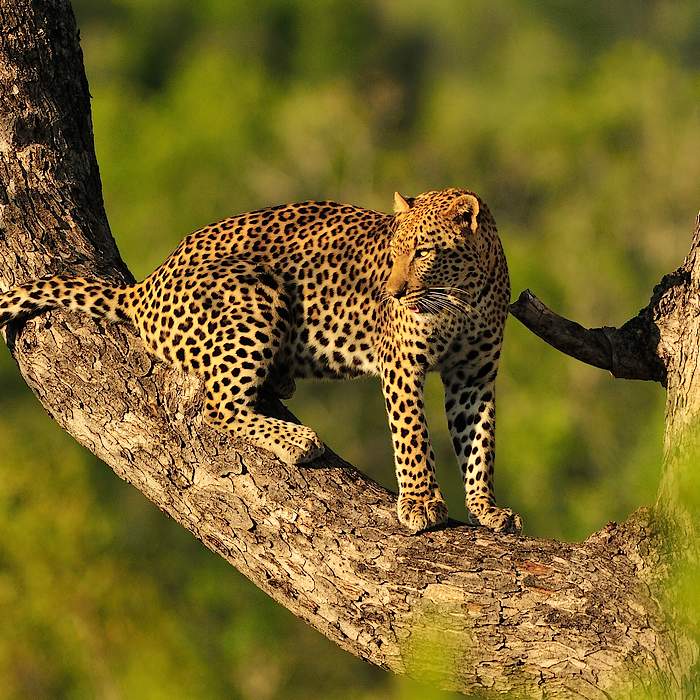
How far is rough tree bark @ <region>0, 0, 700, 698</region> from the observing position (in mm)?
7094

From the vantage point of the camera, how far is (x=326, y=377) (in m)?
9.64

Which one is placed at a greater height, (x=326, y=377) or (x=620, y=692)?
(x=326, y=377)

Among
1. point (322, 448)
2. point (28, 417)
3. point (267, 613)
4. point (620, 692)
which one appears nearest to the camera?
point (620, 692)

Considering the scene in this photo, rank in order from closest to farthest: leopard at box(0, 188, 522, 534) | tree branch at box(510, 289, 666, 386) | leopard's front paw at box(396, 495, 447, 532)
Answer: leopard's front paw at box(396, 495, 447, 532) < tree branch at box(510, 289, 666, 386) < leopard at box(0, 188, 522, 534)

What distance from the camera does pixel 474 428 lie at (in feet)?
31.1

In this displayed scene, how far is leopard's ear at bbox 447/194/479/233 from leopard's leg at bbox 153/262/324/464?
1029 millimetres

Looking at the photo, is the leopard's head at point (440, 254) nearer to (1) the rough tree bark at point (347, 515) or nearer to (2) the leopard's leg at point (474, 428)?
(2) the leopard's leg at point (474, 428)

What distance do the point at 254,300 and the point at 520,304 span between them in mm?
1552

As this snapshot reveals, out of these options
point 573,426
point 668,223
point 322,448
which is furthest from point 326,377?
point 668,223

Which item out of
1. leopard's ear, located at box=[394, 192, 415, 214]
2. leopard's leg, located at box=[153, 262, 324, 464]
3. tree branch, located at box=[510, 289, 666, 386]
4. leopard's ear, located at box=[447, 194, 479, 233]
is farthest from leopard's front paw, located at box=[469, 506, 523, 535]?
leopard's ear, located at box=[394, 192, 415, 214]

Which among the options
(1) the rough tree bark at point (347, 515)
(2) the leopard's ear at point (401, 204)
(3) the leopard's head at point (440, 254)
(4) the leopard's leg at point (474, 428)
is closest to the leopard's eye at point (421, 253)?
(3) the leopard's head at point (440, 254)

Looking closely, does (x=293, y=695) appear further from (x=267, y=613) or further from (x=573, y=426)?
(x=573, y=426)

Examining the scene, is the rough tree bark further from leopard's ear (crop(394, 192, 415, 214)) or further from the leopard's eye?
leopard's ear (crop(394, 192, 415, 214))

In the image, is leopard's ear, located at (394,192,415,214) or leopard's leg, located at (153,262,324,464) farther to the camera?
leopard's ear, located at (394,192,415,214)
